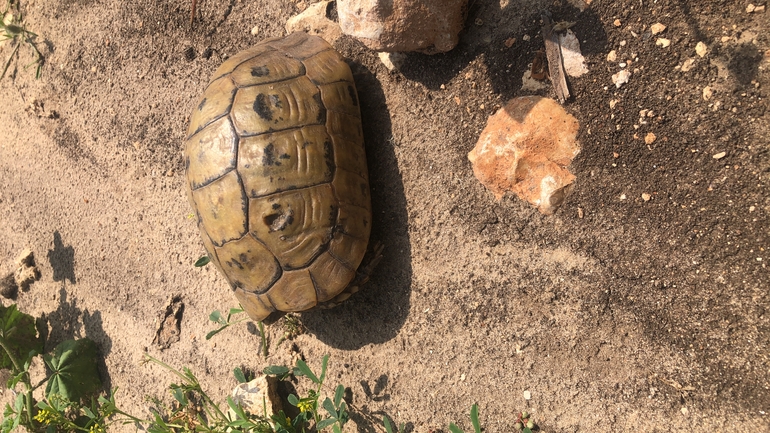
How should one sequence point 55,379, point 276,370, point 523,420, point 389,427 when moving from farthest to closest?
1. point 55,379
2. point 276,370
3. point 389,427
4. point 523,420

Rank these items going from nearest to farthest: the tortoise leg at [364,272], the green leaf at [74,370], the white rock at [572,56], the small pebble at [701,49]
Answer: the small pebble at [701,49]
the white rock at [572,56]
the tortoise leg at [364,272]
the green leaf at [74,370]

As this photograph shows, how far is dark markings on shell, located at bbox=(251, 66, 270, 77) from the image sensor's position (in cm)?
249

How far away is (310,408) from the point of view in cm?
287

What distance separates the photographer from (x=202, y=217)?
8.50 ft

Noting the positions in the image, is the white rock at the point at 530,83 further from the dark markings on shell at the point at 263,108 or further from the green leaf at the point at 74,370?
the green leaf at the point at 74,370

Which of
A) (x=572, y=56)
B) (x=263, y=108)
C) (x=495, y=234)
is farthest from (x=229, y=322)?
(x=572, y=56)

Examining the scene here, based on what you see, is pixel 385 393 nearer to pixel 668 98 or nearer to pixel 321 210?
pixel 321 210

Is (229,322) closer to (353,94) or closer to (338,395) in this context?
(338,395)

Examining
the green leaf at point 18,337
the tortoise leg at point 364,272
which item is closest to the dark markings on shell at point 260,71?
the tortoise leg at point 364,272

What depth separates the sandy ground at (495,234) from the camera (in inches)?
78.4

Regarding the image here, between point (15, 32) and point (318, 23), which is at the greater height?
point (15, 32)

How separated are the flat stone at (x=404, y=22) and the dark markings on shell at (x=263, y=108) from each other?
1.77 feet

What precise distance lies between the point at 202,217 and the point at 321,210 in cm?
68

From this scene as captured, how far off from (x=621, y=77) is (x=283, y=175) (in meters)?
1.58
